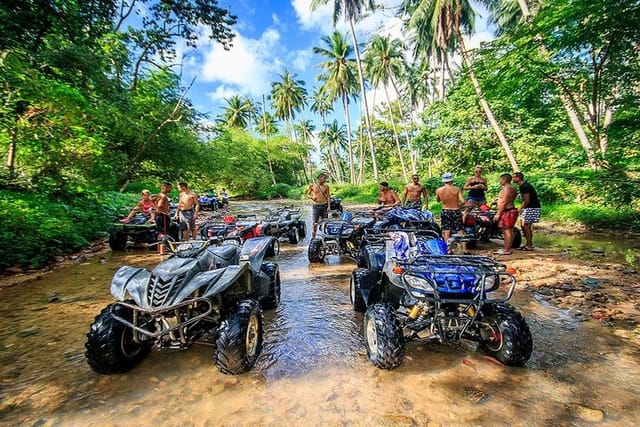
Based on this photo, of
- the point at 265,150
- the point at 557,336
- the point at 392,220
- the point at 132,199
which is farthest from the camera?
the point at 265,150

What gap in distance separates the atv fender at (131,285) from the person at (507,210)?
6.63m

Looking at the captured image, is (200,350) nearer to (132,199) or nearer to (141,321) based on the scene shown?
(141,321)

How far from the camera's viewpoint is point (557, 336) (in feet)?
10.9

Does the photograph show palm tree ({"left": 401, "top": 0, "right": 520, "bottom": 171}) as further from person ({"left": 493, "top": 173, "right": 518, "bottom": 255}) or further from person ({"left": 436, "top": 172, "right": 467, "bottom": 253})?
person ({"left": 436, "top": 172, "right": 467, "bottom": 253})

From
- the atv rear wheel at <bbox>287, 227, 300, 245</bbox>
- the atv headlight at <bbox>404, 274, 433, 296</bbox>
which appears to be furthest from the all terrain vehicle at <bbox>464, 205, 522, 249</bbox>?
the atv headlight at <bbox>404, 274, 433, 296</bbox>

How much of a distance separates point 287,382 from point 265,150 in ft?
147

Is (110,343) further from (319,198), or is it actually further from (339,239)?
(319,198)

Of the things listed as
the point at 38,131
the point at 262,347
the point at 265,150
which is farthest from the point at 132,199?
the point at 265,150

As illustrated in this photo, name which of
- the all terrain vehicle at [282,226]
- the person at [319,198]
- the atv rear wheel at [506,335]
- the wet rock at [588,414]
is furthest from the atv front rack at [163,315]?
the person at [319,198]

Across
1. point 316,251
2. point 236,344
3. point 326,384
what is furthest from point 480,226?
point 236,344

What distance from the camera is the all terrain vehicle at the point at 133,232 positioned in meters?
8.16

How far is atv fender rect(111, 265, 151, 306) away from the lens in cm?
262

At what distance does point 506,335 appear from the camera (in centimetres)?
267

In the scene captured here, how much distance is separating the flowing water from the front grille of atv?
0.71 meters
